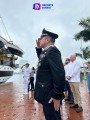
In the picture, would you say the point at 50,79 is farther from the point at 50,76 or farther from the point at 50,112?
the point at 50,112

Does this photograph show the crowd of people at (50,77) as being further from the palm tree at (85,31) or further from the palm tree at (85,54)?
the palm tree at (85,54)

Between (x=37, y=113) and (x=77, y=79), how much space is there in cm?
154

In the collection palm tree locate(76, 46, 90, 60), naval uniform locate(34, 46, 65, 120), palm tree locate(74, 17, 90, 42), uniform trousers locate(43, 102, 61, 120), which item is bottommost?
uniform trousers locate(43, 102, 61, 120)

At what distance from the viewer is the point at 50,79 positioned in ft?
12.3

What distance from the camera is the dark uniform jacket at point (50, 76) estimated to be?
3.60 m

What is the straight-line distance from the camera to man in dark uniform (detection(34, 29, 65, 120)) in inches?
142

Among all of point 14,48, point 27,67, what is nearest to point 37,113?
point 27,67

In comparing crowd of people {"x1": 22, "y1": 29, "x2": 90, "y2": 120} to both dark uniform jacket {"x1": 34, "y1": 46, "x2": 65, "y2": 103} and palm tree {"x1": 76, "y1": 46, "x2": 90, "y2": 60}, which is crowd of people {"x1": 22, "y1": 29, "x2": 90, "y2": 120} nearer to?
dark uniform jacket {"x1": 34, "y1": 46, "x2": 65, "y2": 103}

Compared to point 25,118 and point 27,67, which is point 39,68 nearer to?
point 25,118

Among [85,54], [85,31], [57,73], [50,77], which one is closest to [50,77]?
[50,77]

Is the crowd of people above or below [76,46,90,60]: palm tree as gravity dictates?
below

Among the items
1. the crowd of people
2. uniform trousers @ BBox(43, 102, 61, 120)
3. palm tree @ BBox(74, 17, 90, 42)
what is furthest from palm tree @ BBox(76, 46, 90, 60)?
uniform trousers @ BBox(43, 102, 61, 120)

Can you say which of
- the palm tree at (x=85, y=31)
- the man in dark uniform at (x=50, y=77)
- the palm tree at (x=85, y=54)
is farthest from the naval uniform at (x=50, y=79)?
the palm tree at (x=85, y=54)

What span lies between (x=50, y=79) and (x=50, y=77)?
0.03 m
